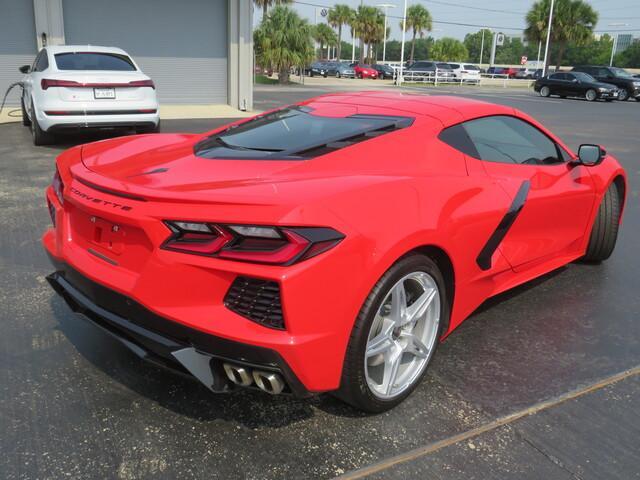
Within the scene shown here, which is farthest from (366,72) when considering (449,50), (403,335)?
(403,335)

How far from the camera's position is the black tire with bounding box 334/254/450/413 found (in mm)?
2342

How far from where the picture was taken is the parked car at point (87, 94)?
8.91 m

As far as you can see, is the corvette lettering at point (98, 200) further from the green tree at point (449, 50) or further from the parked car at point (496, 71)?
the green tree at point (449, 50)

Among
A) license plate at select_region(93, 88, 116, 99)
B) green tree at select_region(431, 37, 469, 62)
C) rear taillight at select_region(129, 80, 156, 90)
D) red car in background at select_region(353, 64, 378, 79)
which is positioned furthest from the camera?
green tree at select_region(431, 37, 469, 62)

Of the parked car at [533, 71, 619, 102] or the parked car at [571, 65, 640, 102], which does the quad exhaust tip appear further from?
the parked car at [571, 65, 640, 102]

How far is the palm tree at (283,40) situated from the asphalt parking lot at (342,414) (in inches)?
1296

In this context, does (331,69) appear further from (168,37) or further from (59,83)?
(59,83)

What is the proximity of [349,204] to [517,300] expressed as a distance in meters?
2.18

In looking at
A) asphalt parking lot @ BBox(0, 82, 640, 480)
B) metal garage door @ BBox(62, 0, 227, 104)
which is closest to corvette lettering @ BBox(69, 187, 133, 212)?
asphalt parking lot @ BBox(0, 82, 640, 480)

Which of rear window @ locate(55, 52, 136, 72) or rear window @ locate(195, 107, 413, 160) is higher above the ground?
rear window @ locate(55, 52, 136, 72)

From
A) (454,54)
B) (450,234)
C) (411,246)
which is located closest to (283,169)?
(411,246)

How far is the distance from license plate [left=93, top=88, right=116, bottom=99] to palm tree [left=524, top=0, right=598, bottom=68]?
174ft

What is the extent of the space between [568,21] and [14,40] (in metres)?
51.5

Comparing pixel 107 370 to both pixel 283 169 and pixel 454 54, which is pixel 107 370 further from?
pixel 454 54
